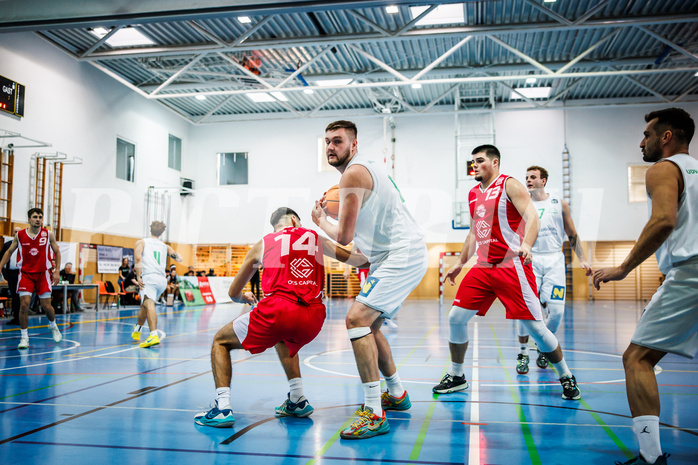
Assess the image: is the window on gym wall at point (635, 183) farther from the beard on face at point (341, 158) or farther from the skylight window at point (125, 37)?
the beard on face at point (341, 158)

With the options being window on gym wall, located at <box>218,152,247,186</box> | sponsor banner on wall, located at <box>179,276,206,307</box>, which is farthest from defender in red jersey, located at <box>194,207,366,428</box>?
window on gym wall, located at <box>218,152,247,186</box>

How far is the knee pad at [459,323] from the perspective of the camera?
16.2ft

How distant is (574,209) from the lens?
971 inches

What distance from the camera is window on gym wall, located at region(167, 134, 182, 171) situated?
26.3 meters

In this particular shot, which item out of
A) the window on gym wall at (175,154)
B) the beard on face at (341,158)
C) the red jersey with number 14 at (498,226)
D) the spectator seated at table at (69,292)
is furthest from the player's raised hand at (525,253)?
the window on gym wall at (175,154)

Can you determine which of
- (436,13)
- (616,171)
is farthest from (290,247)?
(616,171)

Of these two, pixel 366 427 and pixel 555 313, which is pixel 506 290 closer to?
pixel 555 313

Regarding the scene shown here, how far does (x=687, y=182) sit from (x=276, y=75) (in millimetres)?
20369

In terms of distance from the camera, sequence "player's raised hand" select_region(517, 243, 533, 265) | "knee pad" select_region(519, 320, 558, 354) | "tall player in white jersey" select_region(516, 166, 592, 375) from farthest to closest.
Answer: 1. "tall player in white jersey" select_region(516, 166, 592, 375)
2. "knee pad" select_region(519, 320, 558, 354)
3. "player's raised hand" select_region(517, 243, 533, 265)

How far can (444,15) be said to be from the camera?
674 inches

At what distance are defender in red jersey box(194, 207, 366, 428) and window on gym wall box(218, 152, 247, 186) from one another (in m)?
24.3

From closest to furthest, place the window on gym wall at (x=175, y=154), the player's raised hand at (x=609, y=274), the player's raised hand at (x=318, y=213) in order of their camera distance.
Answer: the player's raised hand at (x=609, y=274), the player's raised hand at (x=318, y=213), the window on gym wall at (x=175, y=154)

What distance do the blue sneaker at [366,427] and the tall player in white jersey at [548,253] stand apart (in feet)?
9.98

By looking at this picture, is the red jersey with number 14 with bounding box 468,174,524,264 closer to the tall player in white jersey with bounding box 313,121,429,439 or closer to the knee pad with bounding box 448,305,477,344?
the knee pad with bounding box 448,305,477,344
